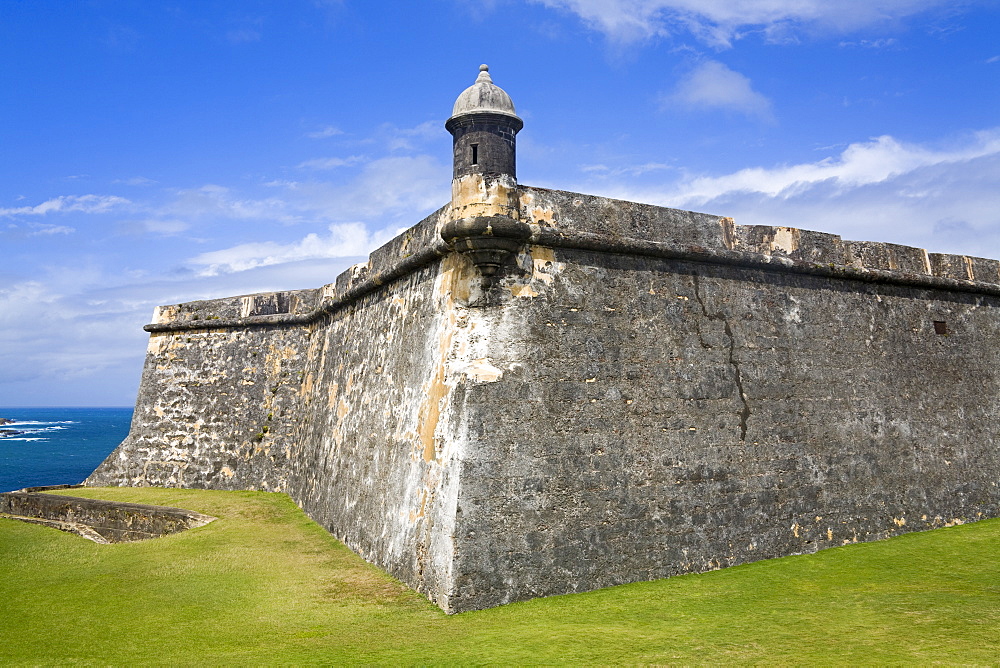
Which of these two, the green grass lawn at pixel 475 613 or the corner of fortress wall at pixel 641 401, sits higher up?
the corner of fortress wall at pixel 641 401

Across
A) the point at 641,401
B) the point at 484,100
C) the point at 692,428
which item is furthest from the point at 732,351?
the point at 484,100

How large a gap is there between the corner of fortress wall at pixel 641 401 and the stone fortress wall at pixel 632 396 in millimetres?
22

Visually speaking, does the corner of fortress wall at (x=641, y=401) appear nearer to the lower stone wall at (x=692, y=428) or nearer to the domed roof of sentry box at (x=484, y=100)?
the lower stone wall at (x=692, y=428)

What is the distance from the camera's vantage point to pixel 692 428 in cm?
617

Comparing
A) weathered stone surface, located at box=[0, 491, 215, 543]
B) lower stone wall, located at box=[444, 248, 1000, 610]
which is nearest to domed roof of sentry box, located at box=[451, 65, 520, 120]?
lower stone wall, located at box=[444, 248, 1000, 610]

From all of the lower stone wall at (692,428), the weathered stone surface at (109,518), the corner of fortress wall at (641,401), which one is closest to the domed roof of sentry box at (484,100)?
the corner of fortress wall at (641,401)

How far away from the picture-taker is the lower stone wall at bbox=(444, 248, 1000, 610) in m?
5.27

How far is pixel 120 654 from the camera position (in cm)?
414

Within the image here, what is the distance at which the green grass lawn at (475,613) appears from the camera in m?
3.97

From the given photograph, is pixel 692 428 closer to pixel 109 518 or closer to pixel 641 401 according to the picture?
pixel 641 401

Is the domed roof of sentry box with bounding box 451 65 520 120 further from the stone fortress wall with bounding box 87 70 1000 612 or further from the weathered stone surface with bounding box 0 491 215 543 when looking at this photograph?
the weathered stone surface with bounding box 0 491 215 543

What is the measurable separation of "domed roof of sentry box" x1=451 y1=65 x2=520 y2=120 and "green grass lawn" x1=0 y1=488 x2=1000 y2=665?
317 inches

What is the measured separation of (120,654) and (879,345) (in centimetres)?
820

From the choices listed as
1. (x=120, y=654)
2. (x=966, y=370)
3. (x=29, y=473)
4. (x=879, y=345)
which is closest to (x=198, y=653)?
(x=120, y=654)
